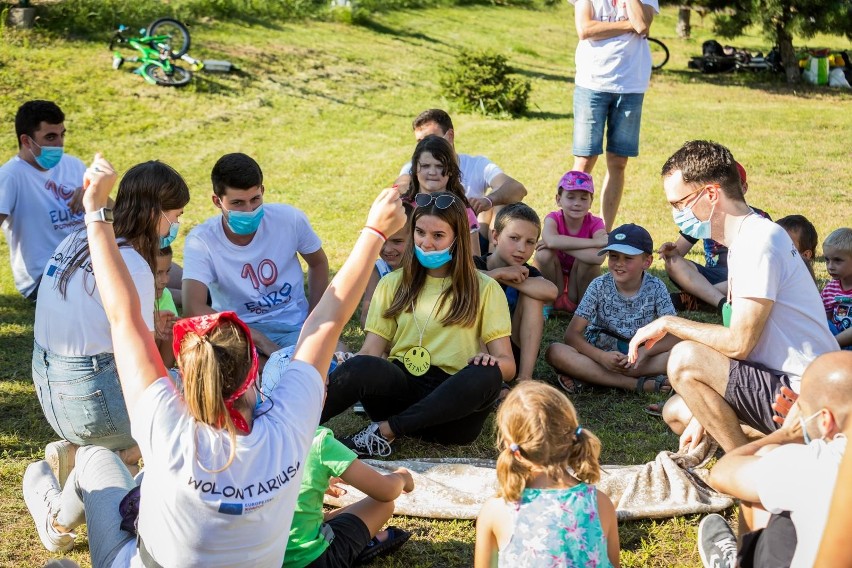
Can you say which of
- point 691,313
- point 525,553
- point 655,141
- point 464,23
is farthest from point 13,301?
point 464,23

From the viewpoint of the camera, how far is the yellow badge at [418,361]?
4449 millimetres

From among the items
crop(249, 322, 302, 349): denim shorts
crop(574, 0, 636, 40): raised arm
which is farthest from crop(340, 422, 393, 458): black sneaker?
crop(574, 0, 636, 40): raised arm

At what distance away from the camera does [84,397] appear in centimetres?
368

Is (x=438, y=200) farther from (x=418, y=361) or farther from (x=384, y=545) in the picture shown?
(x=384, y=545)

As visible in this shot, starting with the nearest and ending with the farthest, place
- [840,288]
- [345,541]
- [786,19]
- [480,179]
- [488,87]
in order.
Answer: [345,541], [840,288], [480,179], [488,87], [786,19]

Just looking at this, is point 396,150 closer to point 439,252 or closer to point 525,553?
point 439,252

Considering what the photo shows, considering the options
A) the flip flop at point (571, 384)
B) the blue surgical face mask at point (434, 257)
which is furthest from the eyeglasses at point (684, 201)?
the flip flop at point (571, 384)

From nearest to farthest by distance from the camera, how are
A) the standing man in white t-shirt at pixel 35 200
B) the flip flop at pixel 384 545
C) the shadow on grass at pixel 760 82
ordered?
the flip flop at pixel 384 545 < the standing man in white t-shirt at pixel 35 200 < the shadow on grass at pixel 760 82

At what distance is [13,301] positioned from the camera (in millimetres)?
6879

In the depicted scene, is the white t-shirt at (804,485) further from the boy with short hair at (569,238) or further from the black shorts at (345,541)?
the boy with short hair at (569,238)

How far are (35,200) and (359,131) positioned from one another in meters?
6.92

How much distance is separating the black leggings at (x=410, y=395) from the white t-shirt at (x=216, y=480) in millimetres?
1631

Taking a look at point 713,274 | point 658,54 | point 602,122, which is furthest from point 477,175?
point 658,54

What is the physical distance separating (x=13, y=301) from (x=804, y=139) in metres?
9.69
